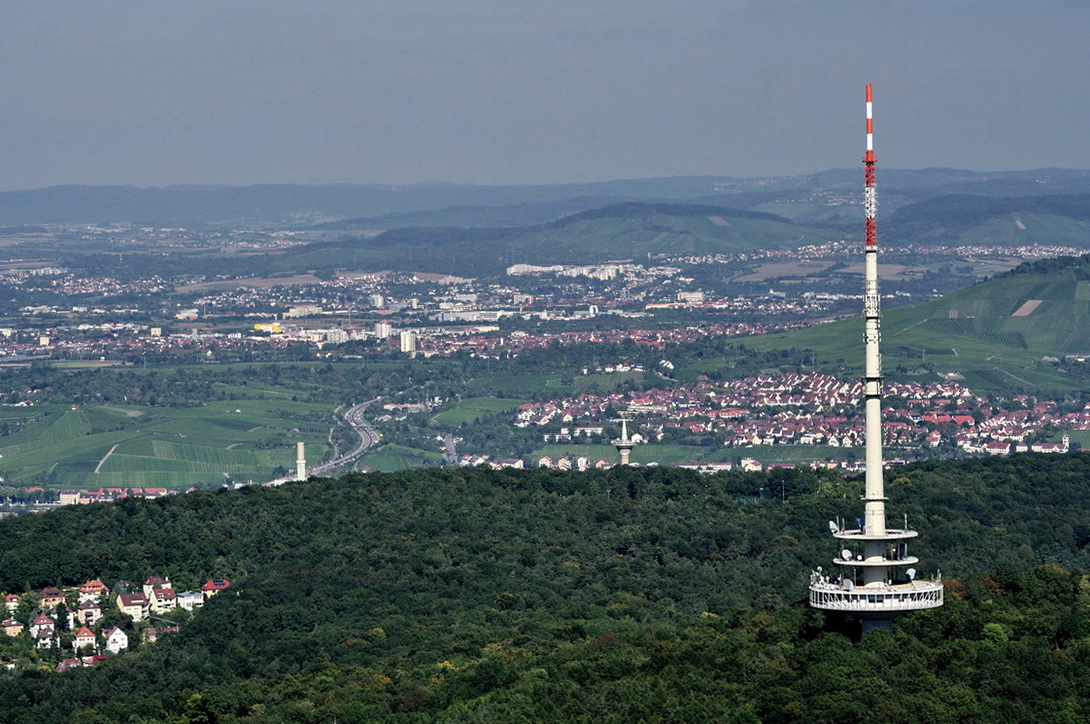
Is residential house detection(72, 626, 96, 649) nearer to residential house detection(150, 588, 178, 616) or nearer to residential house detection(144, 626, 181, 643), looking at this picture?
residential house detection(144, 626, 181, 643)

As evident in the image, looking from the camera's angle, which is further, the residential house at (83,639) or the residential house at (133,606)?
the residential house at (133,606)

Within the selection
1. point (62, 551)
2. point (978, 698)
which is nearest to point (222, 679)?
point (62, 551)

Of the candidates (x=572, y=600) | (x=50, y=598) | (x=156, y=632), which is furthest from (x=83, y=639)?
(x=572, y=600)

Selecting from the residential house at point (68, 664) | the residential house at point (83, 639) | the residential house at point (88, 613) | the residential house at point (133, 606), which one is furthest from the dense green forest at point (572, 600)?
the residential house at point (88, 613)

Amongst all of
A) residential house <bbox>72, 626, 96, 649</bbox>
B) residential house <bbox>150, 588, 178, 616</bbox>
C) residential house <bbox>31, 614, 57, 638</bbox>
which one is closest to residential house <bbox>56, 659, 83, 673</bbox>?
residential house <bbox>72, 626, 96, 649</bbox>

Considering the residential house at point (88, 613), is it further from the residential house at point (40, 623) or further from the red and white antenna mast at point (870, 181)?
the red and white antenna mast at point (870, 181)

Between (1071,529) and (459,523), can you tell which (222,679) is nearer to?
(459,523)

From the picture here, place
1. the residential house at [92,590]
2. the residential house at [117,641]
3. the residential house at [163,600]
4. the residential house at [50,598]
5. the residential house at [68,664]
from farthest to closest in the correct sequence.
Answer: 1. the residential house at [92,590]
2. the residential house at [163,600]
3. the residential house at [50,598]
4. the residential house at [117,641]
5. the residential house at [68,664]
